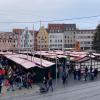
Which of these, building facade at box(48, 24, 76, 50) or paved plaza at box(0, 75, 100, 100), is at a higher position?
building facade at box(48, 24, 76, 50)

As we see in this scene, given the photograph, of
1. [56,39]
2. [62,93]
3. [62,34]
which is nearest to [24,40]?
[62,93]

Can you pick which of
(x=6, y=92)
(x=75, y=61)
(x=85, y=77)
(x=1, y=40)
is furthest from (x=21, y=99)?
(x=1, y=40)

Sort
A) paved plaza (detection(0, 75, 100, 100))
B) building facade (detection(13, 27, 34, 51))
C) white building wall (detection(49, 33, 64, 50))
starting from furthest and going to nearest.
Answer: white building wall (detection(49, 33, 64, 50))
building facade (detection(13, 27, 34, 51))
paved plaza (detection(0, 75, 100, 100))

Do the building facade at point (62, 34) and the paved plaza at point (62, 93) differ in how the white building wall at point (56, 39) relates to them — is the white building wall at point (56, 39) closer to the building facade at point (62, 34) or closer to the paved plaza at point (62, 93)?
the building facade at point (62, 34)

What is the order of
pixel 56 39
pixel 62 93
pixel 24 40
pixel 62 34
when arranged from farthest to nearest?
pixel 56 39 < pixel 62 34 < pixel 24 40 < pixel 62 93

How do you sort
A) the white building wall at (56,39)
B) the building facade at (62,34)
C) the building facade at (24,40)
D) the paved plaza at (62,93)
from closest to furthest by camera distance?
the paved plaza at (62,93), the building facade at (24,40), the white building wall at (56,39), the building facade at (62,34)

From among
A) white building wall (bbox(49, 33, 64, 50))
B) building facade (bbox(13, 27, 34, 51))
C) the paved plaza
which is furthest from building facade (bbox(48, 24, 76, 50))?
the paved plaza

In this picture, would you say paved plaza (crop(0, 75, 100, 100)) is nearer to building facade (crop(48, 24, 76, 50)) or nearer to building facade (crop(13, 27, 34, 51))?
building facade (crop(13, 27, 34, 51))

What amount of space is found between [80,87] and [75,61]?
11.5 meters

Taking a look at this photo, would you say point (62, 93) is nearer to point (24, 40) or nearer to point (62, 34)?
point (24, 40)

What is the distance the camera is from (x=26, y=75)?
1474 inches

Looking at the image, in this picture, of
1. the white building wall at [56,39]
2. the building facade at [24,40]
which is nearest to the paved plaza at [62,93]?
the building facade at [24,40]

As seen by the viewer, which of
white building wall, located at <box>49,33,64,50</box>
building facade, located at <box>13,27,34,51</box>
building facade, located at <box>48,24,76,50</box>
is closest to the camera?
building facade, located at <box>13,27,34,51</box>

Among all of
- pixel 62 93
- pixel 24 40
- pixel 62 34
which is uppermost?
→ pixel 62 34
